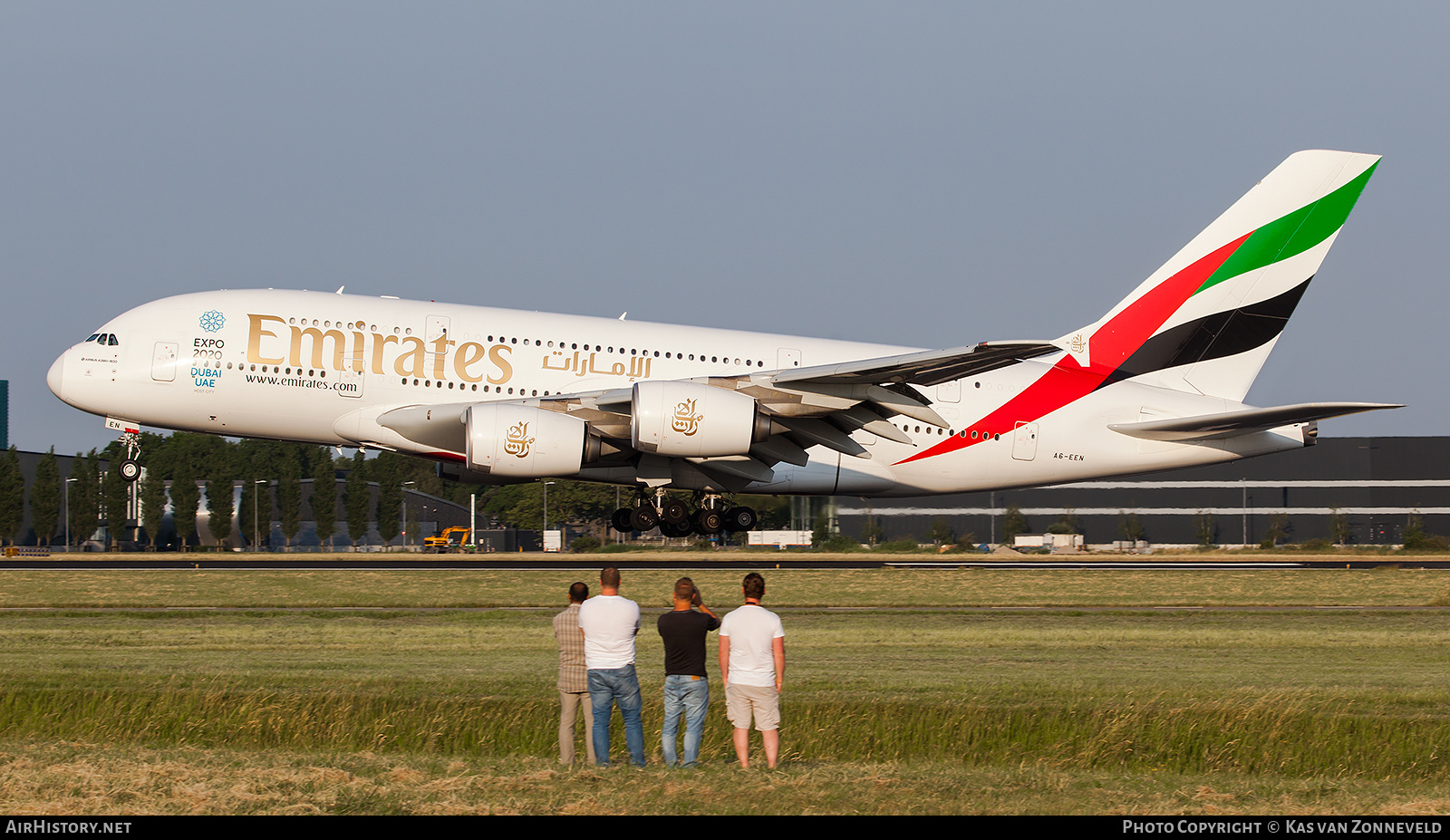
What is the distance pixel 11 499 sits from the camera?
91.3 m

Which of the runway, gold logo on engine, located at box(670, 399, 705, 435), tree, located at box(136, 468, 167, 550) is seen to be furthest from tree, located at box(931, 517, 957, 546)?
tree, located at box(136, 468, 167, 550)

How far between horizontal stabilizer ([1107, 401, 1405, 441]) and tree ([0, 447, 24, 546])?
3094 inches

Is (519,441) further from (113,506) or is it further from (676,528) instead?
(113,506)

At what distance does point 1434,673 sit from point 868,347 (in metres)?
16.9

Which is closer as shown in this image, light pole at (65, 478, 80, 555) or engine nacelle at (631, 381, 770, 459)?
engine nacelle at (631, 381, 770, 459)

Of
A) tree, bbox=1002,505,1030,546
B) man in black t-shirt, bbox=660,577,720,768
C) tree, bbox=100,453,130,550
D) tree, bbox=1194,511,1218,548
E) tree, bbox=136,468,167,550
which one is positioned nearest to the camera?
man in black t-shirt, bbox=660,577,720,768

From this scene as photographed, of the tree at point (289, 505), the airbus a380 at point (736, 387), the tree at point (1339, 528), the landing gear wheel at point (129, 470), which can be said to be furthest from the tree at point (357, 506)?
the airbus a380 at point (736, 387)

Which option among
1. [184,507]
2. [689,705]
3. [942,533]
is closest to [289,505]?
[184,507]

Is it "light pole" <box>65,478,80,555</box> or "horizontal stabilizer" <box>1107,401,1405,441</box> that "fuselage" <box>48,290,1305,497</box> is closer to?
Result: "horizontal stabilizer" <box>1107,401,1405,441</box>

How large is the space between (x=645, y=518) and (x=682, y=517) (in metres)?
0.90

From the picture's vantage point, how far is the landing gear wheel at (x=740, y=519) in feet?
116

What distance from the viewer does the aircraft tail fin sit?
120ft

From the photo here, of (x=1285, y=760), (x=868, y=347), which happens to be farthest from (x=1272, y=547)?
(x=1285, y=760)
